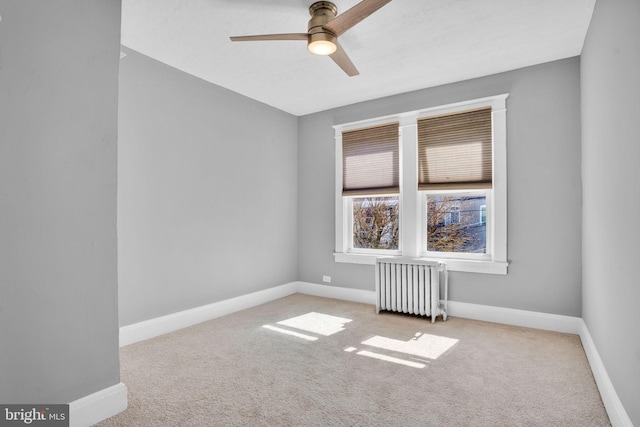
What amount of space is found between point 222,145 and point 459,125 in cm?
286

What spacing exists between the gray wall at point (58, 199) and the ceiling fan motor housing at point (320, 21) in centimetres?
126

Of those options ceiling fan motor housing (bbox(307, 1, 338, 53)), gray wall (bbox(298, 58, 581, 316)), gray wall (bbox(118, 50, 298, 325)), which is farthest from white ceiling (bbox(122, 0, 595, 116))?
gray wall (bbox(118, 50, 298, 325))

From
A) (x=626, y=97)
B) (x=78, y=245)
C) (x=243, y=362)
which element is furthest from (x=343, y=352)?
(x=626, y=97)

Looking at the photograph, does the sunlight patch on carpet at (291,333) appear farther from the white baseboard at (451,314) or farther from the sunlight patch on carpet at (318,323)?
the white baseboard at (451,314)

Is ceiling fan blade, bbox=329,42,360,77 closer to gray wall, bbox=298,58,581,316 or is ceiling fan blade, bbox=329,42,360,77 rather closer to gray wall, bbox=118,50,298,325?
gray wall, bbox=298,58,581,316

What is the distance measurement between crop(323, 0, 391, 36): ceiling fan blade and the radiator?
265 centimetres

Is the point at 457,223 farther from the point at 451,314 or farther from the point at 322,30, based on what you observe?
the point at 322,30

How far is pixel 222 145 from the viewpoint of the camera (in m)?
4.09

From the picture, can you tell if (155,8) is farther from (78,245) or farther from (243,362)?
(243,362)

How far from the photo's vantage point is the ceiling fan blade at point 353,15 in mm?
1977

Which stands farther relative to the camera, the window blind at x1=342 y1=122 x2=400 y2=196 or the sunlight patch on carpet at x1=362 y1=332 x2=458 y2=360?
the window blind at x1=342 y1=122 x2=400 y2=196

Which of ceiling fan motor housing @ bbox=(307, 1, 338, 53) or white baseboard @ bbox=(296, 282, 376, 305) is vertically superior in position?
ceiling fan motor housing @ bbox=(307, 1, 338, 53)

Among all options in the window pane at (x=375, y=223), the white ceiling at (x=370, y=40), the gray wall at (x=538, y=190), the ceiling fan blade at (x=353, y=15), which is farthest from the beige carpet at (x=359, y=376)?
the white ceiling at (x=370, y=40)

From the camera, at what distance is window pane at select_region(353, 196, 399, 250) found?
4.56 meters
